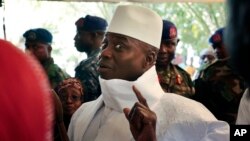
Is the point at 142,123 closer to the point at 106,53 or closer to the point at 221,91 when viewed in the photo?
the point at 106,53

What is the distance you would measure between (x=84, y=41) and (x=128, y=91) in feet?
5.17

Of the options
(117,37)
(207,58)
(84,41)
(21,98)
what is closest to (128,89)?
(117,37)

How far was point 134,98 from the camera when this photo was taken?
1932 millimetres

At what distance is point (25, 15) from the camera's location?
17.8ft

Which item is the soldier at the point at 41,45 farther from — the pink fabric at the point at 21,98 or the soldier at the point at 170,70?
the pink fabric at the point at 21,98

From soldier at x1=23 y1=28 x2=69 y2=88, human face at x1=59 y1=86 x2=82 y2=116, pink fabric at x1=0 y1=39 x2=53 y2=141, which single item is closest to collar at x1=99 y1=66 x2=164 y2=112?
human face at x1=59 y1=86 x2=82 y2=116

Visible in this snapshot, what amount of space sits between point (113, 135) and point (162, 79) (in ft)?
3.45

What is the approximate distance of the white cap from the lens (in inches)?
78.3

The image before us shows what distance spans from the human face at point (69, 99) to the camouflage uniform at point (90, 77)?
184 millimetres

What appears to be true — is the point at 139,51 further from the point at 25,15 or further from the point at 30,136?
the point at 25,15

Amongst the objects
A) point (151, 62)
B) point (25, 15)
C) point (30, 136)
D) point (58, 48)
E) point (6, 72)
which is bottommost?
point (58, 48)

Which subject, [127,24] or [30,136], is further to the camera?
[127,24]

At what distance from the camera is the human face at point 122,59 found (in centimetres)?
188

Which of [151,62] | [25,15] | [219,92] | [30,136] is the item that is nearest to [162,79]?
[219,92]
